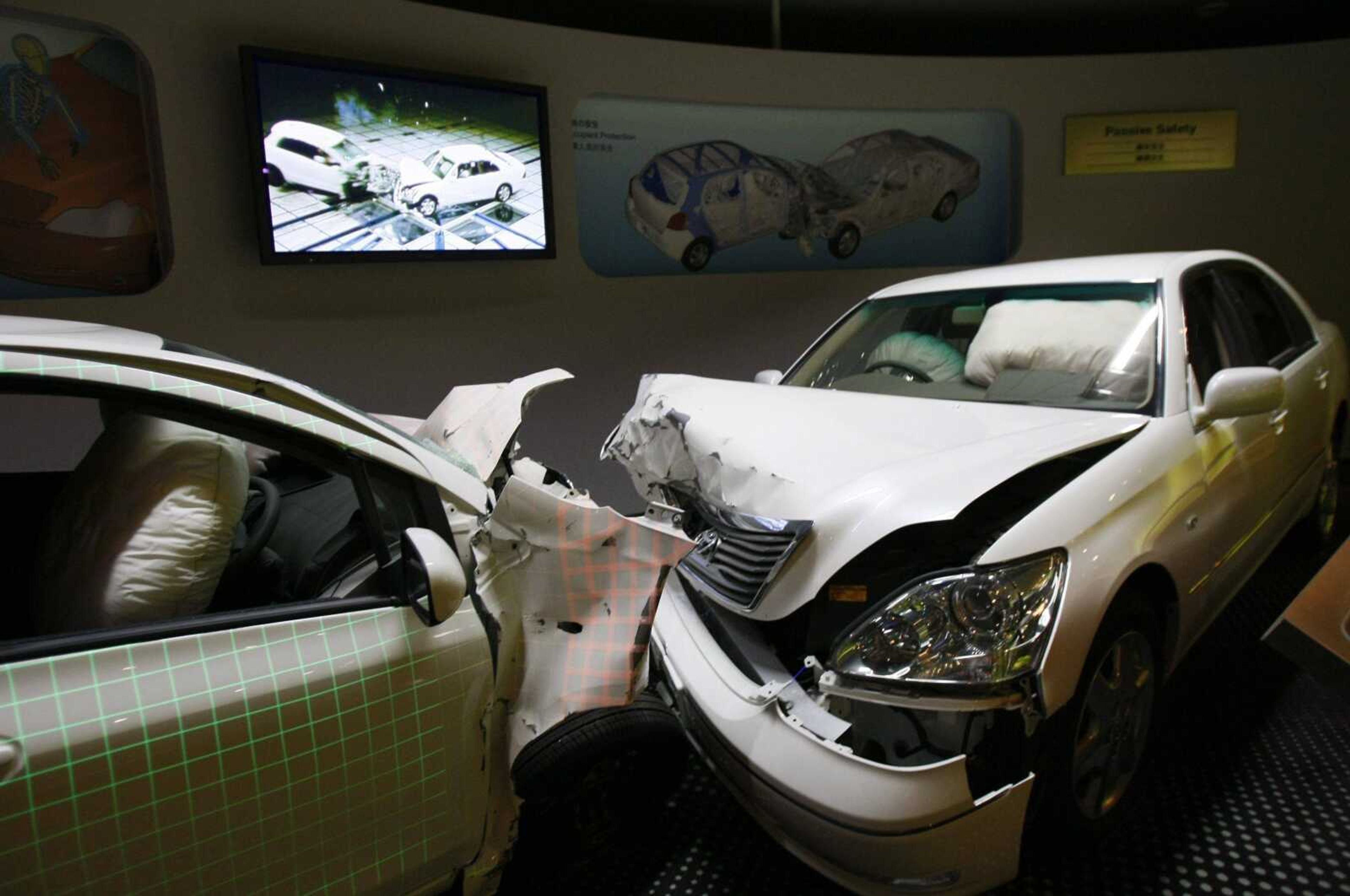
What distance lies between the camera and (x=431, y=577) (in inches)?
45.8

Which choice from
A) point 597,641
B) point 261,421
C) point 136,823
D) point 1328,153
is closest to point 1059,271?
point 597,641

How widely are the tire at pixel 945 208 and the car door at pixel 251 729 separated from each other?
16.5ft

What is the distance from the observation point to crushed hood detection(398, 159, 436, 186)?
3709 millimetres

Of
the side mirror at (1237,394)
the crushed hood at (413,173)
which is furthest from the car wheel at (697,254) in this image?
the side mirror at (1237,394)

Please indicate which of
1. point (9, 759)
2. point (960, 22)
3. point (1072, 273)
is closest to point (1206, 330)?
point (1072, 273)

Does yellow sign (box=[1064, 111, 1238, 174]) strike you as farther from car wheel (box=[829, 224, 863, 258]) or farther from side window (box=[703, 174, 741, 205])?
side window (box=[703, 174, 741, 205])

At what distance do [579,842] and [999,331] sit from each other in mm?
1851

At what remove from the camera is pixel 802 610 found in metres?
1.75

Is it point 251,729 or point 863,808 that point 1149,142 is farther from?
point 251,729

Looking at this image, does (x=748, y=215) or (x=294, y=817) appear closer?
(x=294, y=817)

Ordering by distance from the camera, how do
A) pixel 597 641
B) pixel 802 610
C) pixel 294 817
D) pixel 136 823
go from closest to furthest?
pixel 136 823, pixel 294 817, pixel 597 641, pixel 802 610

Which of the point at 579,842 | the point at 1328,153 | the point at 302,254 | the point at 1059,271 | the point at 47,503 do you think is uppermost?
the point at 1328,153

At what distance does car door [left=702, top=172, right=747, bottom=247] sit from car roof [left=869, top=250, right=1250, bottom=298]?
7.34ft

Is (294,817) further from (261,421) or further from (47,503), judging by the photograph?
(47,503)
